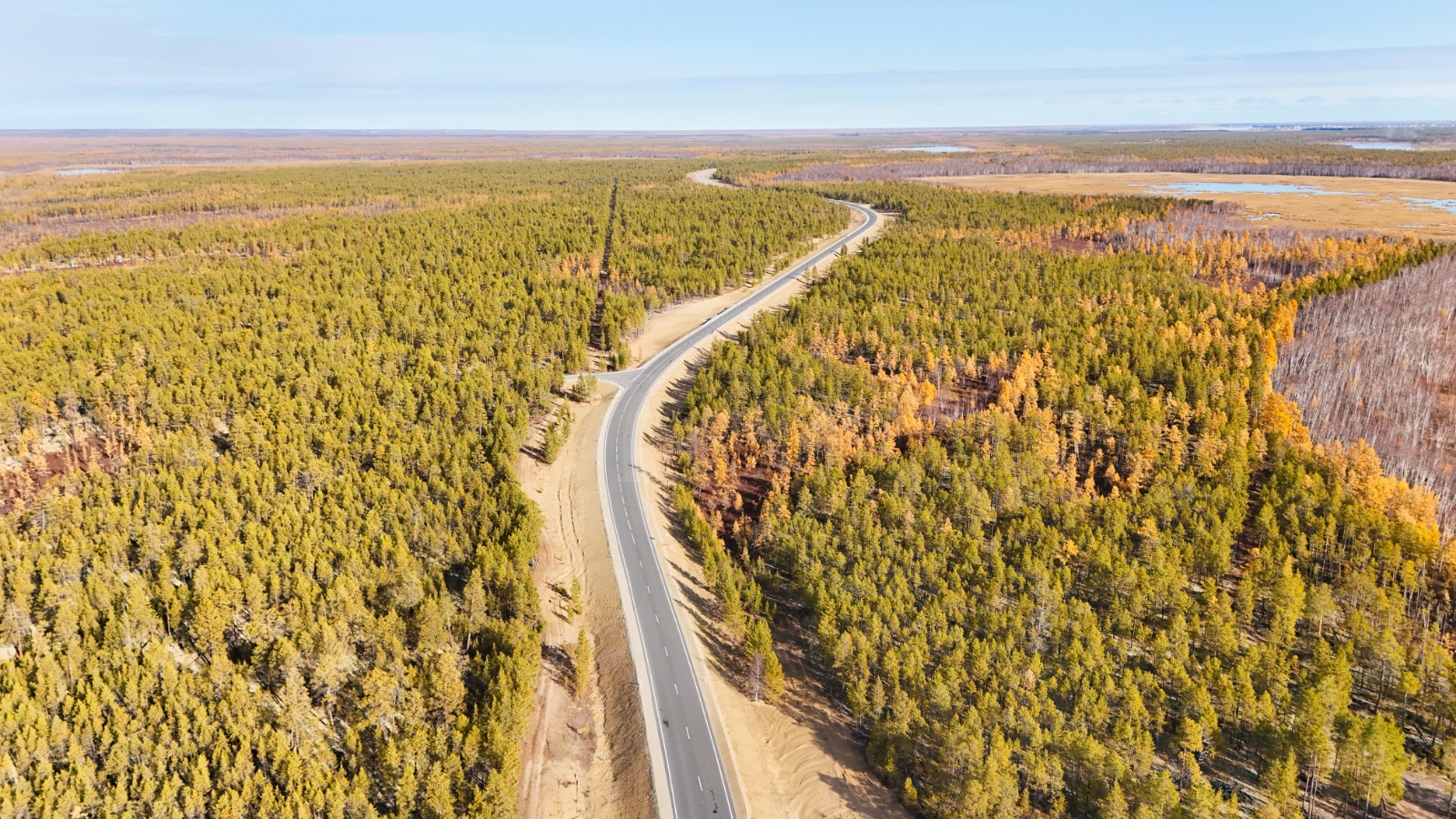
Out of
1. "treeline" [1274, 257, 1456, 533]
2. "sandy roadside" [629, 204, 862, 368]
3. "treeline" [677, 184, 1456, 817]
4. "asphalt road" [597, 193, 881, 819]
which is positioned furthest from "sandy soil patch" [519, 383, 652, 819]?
"treeline" [1274, 257, 1456, 533]

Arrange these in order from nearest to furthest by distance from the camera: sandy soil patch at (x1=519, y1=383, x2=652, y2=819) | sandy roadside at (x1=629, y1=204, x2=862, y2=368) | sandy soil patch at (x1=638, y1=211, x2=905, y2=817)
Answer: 1. sandy soil patch at (x1=638, y1=211, x2=905, y2=817)
2. sandy soil patch at (x1=519, y1=383, x2=652, y2=819)
3. sandy roadside at (x1=629, y1=204, x2=862, y2=368)

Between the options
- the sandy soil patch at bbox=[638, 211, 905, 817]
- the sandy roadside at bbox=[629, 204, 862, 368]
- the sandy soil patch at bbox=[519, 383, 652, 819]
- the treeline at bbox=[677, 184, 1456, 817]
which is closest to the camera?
the sandy soil patch at bbox=[638, 211, 905, 817]

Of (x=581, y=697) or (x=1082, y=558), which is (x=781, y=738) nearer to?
(x=581, y=697)

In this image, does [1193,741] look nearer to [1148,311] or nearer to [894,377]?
[894,377]

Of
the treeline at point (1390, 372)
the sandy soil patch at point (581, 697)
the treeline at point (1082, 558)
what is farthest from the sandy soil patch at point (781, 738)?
the treeline at point (1390, 372)

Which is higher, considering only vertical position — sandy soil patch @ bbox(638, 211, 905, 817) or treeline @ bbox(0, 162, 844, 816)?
treeline @ bbox(0, 162, 844, 816)

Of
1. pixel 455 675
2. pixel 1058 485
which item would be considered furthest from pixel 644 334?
pixel 455 675

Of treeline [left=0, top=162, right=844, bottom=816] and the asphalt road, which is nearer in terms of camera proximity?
treeline [left=0, top=162, right=844, bottom=816]

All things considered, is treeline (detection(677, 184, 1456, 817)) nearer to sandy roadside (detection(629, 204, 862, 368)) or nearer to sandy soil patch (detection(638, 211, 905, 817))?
sandy soil patch (detection(638, 211, 905, 817))
